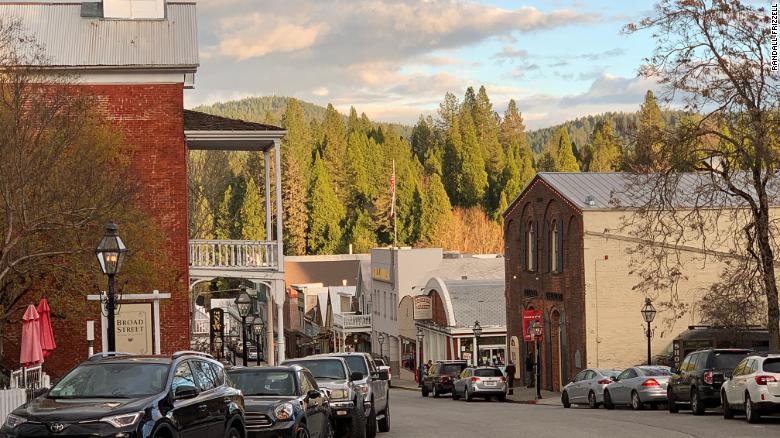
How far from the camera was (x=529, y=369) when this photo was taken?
5716cm

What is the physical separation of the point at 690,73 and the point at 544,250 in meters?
24.0

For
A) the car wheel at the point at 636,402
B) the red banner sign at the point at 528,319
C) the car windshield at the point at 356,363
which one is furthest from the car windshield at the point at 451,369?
the car windshield at the point at 356,363

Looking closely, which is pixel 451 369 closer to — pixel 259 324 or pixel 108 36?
pixel 259 324

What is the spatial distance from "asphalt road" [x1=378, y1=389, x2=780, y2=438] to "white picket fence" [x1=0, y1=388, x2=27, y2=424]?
26.1 ft

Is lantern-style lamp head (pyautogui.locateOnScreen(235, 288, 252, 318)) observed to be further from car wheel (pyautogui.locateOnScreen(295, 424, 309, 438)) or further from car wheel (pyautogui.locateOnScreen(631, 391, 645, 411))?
car wheel (pyautogui.locateOnScreen(295, 424, 309, 438))

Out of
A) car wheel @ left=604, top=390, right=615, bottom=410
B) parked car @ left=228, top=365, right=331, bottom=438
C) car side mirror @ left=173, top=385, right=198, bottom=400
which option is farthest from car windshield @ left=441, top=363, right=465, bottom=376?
car side mirror @ left=173, top=385, right=198, bottom=400

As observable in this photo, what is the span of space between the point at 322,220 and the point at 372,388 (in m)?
113

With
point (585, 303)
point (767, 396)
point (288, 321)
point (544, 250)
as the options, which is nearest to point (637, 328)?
point (585, 303)

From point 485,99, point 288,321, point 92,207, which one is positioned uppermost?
point 485,99

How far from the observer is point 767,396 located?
82.4 feet

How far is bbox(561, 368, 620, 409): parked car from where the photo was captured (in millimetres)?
37812

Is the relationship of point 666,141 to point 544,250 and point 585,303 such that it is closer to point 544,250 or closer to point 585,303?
point 585,303

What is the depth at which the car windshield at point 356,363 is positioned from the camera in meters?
26.0

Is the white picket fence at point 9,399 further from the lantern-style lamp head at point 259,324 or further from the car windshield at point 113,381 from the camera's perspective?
the lantern-style lamp head at point 259,324
